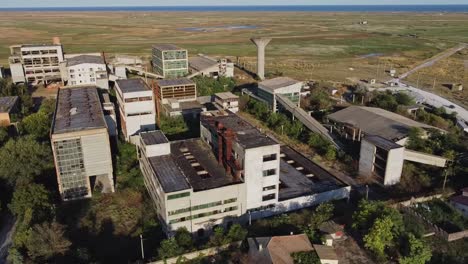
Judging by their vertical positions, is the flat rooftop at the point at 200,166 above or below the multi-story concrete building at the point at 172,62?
below

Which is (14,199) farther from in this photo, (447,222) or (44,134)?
(447,222)

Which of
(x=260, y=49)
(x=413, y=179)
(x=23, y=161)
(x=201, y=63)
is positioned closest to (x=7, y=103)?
(x=23, y=161)

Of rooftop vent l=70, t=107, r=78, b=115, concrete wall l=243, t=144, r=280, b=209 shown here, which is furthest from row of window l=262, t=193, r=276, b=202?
rooftop vent l=70, t=107, r=78, b=115

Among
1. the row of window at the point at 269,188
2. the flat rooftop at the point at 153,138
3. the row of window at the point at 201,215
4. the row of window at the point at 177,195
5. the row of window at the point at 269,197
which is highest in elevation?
the flat rooftop at the point at 153,138

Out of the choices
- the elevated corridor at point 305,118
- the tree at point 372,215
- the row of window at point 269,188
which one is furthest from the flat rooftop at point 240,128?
the elevated corridor at point 305,118

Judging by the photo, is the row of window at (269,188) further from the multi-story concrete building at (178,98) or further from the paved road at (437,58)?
the paved road at (437,58)

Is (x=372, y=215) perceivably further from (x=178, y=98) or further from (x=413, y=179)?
(x=178, y=98)
